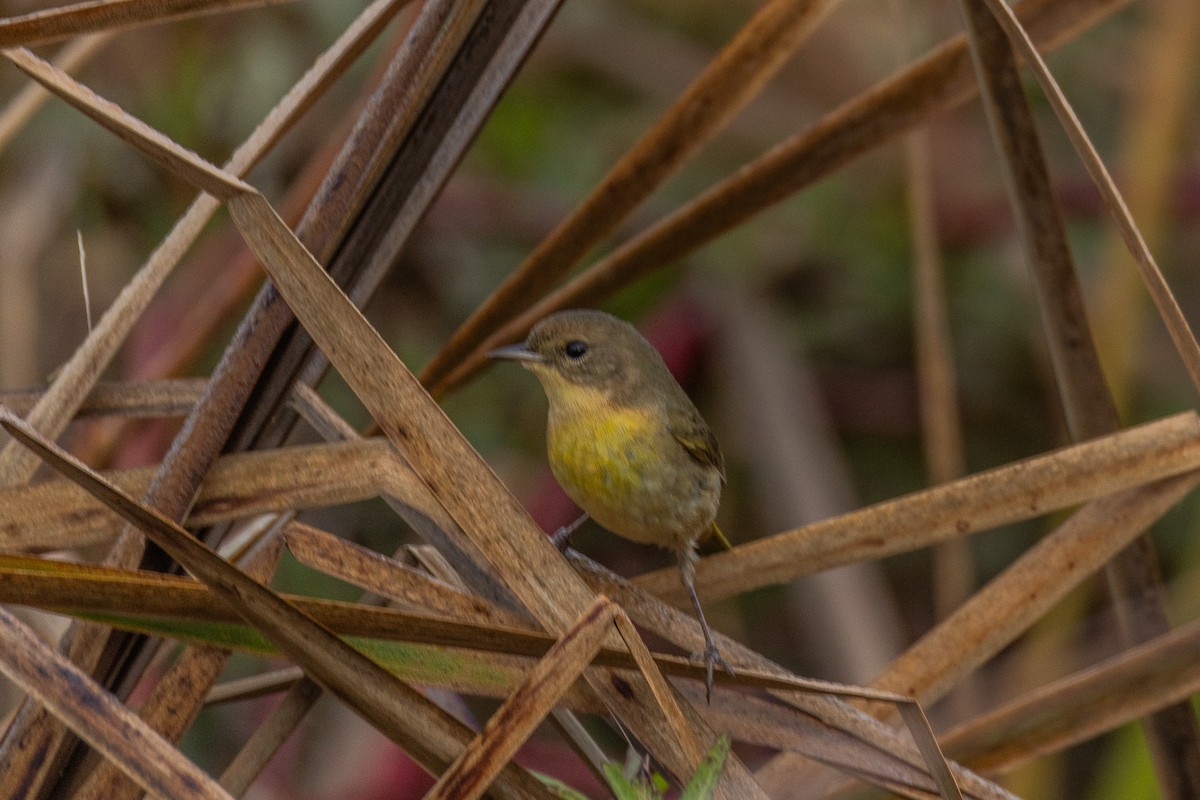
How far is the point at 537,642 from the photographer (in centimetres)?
155

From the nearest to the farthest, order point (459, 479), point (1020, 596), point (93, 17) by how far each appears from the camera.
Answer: point (93, 17)
point (459, 479)
point (1020, 596)

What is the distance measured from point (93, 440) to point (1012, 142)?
5.80ft

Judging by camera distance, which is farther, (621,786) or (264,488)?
(264,488)

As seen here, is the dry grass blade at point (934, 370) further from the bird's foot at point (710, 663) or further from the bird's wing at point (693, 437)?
the bird's foot at point (710, 663)

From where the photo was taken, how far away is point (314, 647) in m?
1.49

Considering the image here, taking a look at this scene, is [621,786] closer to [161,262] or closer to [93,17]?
[161,262]

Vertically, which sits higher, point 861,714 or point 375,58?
point 375,58

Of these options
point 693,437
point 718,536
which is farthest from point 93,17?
point 718,536

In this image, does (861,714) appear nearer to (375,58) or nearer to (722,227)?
(722,227)

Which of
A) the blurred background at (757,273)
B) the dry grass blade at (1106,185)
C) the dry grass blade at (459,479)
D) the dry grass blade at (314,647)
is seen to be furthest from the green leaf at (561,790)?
the blurred background at (757,273)

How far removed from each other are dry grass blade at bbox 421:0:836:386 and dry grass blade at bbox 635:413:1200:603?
26.5 inches

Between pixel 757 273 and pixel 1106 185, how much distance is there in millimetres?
2939

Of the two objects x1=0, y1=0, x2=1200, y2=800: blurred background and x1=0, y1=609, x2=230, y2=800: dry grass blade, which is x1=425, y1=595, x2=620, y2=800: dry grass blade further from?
x1=0, y1=0, x2=1200, y2=800: blurred background

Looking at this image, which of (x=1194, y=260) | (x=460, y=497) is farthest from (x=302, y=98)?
(x=1194, y=260)
